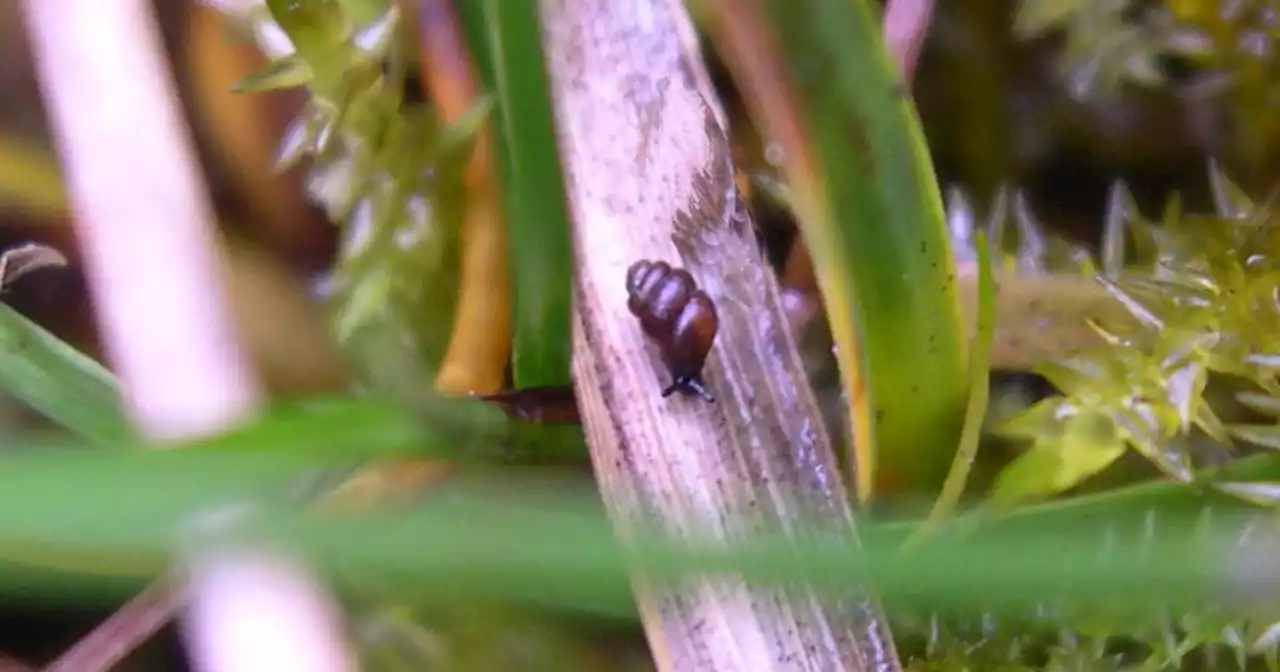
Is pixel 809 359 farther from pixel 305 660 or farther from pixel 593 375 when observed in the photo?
pixel 305 660

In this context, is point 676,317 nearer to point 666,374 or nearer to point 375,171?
point 666,374

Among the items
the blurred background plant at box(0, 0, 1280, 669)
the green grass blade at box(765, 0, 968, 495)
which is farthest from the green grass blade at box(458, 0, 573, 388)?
the green grass blade at box(765, 0, 968, 495)

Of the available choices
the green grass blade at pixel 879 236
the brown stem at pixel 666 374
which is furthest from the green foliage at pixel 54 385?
the green grass blade at pixel 879 236

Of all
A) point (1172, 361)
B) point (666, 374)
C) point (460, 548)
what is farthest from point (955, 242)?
point (460, 548)

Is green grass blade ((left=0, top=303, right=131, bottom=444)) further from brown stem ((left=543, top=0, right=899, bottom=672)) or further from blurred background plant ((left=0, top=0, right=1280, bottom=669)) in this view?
brown stem ((left=543, top=0, right=899, bottom=672))

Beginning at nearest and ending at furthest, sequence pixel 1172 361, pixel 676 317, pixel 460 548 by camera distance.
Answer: pixel 460 548
pixel 676 317
pixel 1172 361

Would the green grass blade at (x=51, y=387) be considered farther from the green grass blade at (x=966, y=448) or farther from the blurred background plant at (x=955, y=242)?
the green grass blade at (x=966, y=448)
